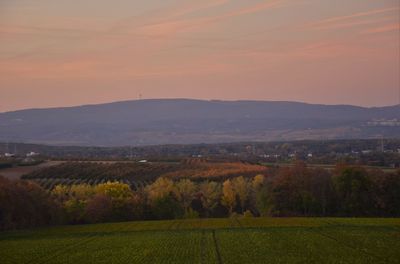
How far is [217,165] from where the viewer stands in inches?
6526

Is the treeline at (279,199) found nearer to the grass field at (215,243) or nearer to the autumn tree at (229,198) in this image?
the autumn tree at (229,198)

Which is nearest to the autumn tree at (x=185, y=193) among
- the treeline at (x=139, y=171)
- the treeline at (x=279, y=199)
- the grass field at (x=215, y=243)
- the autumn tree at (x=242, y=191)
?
the treeline at (x=279, y=199)

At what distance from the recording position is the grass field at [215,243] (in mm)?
46188

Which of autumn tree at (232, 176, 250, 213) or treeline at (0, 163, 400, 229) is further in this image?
autumn tree at (232, 176, 250, 213)

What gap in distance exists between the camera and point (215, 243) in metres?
55.9

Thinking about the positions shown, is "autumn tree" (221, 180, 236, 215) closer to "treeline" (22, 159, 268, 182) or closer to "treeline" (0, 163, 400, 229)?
"treeline" (0, 163, 400, 229)

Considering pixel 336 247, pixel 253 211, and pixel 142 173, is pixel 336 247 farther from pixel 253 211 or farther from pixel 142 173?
pixel 142 173

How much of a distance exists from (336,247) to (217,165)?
380ft

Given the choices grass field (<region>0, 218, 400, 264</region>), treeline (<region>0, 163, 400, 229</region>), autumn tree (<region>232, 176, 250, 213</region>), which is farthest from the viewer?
autumn tree (<region>232, 176, 250, 213</region>)

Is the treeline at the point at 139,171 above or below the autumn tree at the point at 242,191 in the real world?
above

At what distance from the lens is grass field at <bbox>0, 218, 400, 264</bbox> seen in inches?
1818

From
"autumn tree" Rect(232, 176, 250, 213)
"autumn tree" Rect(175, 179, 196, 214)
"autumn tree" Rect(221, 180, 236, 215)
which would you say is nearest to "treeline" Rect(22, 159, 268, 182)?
"autumn tree" Rect(232, 176, 250, 213)

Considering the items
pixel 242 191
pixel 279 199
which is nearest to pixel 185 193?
pixel 242 191

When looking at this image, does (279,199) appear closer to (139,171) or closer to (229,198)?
(229,198)
